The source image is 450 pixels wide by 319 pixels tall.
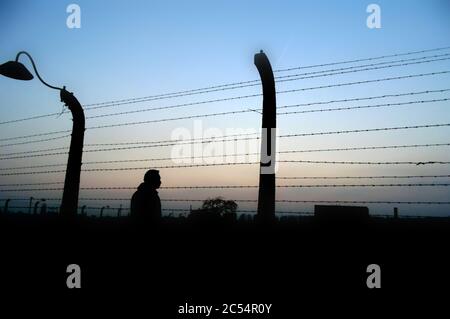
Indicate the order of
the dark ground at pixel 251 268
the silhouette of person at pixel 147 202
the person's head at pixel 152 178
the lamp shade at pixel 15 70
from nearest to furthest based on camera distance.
→ the dark ground at pixel 251 268 < the silhouette of person at pixel 147 202 < the person's head at pixel 152 178 < the lamp shade at pixel 15 70

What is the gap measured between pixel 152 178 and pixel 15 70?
10.7 feet

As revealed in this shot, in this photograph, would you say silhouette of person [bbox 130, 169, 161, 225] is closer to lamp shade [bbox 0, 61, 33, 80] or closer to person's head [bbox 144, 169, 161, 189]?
person's head [bbox 144, 169, 161, 189]

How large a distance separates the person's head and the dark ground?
52cm

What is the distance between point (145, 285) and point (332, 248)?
1778 millimetres

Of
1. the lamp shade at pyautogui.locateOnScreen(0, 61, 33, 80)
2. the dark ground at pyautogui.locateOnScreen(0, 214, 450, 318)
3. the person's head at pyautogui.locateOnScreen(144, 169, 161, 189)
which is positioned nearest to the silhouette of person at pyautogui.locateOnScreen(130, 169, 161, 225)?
the person's head at pyautogui.locateOnScreen(144, 169, 161, 189)

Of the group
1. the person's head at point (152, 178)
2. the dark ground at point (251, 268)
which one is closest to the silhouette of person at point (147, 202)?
the person's head at point (152, 178)

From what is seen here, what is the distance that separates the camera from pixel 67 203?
5.31 metres

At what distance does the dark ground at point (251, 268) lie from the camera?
9.73ft

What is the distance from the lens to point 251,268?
347cm

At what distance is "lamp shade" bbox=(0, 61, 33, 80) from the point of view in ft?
19.5

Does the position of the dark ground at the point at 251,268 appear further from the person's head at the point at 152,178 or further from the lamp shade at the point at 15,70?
the lamp shade at the point at 15,70

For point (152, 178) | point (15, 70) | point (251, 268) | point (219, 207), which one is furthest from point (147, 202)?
A: point (219, 207)

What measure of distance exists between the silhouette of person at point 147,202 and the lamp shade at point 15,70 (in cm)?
310
